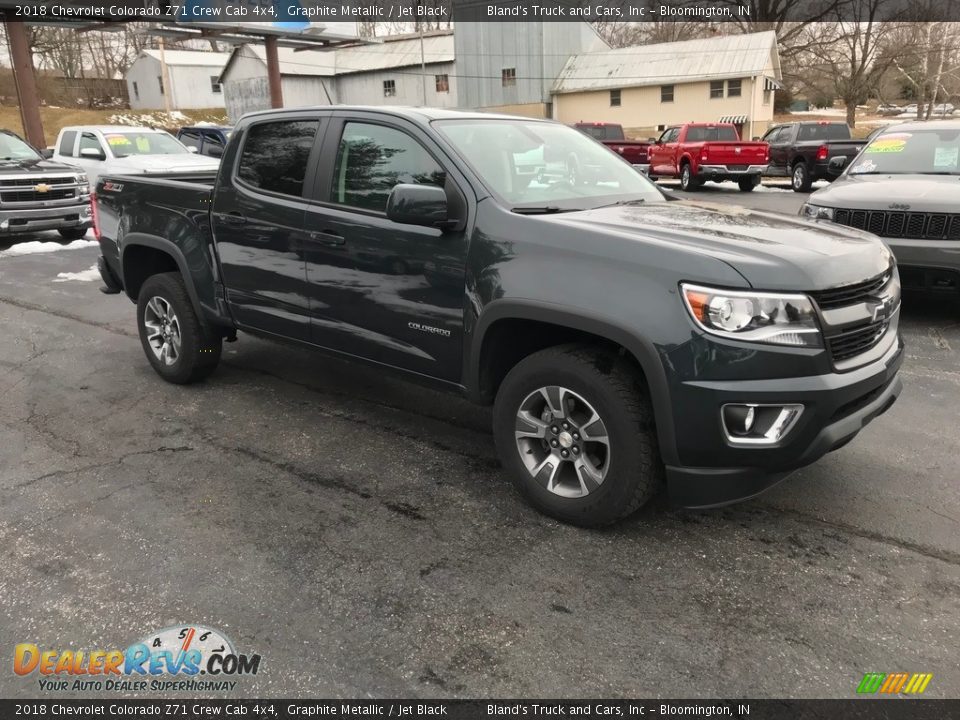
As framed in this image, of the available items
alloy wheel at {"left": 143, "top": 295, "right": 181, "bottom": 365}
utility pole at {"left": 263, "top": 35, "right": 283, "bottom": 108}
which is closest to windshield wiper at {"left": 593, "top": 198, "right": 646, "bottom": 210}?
alloy wheel at {"left": 143, "top": 295, "right": 181, "bottom": 365}

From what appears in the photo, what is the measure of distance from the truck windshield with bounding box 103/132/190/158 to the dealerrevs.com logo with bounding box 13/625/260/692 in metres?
14.2

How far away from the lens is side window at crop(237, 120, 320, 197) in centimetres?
448

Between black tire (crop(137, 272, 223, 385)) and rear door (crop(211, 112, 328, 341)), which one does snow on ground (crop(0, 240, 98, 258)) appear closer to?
black tire (crop(137, 272, 223, 385))

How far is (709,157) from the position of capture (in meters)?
20.2

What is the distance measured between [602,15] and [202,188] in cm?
5035

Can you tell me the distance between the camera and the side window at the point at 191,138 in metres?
20.0

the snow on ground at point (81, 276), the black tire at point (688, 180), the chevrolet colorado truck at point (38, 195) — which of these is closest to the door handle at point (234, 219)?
the snow on ground at point (81, 276)

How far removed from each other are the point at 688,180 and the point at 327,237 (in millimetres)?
18770

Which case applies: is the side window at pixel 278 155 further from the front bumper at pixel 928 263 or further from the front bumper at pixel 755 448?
the front bumper at pixel 928 263

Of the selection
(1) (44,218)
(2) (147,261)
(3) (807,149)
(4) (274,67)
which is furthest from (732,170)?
(2) (147,261)

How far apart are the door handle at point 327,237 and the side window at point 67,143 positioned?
1389 centimetres

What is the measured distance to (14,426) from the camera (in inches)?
191

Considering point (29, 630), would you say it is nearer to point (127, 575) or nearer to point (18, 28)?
point (127, 575)

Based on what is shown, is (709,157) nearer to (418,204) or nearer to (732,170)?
(732,170)
